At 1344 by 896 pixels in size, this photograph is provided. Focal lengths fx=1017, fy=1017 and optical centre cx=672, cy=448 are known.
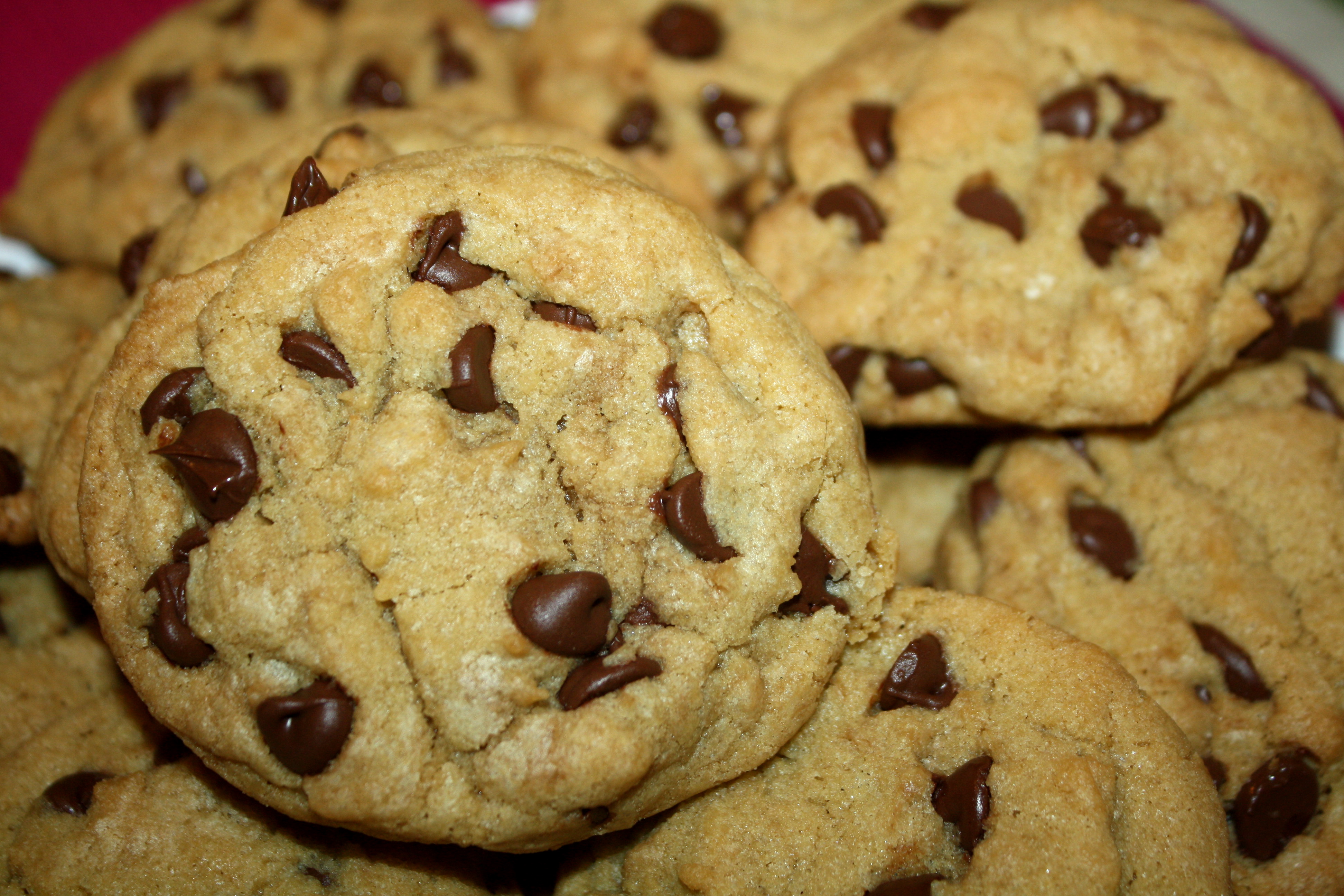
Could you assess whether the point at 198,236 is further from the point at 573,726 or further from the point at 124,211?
the point at 573,726

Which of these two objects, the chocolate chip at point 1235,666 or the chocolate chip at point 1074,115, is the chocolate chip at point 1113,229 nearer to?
the chocolate chip at point 1074,115

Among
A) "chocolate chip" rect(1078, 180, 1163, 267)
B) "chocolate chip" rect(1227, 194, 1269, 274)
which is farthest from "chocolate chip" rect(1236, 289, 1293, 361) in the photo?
"chocolate chip" rect(1078, 180, 1163, 267)

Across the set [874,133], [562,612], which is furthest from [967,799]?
[874,133]

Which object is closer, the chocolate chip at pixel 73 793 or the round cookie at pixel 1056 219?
the chocolate chip at pixel 73 793

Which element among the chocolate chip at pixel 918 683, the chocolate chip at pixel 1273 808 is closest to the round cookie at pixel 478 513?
the chocolate chip at pixel 918 683

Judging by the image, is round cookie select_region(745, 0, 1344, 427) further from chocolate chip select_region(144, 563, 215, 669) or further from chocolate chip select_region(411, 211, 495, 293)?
chocolate chip select_region(144, 563, 215, 669)

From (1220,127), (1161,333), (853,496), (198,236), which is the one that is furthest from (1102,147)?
(198,236)
